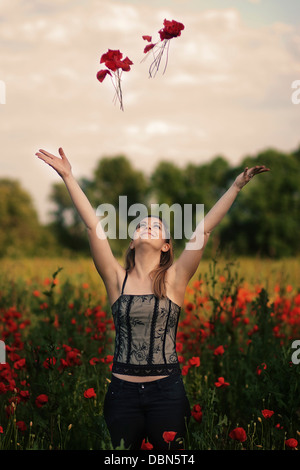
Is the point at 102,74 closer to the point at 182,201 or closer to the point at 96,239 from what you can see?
the point at 96,239

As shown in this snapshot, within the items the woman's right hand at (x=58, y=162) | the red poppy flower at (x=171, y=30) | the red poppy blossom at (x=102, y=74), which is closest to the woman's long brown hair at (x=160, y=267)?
the woman's right hand at (x=58, y=162)

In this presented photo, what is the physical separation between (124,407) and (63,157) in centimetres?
146

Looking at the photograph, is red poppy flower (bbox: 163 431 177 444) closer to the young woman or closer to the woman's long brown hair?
the young woman

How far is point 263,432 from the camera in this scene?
12.6 ft

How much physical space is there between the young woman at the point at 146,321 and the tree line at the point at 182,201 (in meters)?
24.8

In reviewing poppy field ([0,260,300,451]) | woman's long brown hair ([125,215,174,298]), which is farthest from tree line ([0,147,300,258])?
woman's long brown hair ([125,215,174,298])

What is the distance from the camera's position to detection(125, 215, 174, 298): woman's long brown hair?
298cm

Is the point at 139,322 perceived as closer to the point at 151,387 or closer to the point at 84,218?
the point at 151,387

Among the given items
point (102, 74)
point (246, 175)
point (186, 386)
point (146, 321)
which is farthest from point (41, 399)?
point (102, 74)

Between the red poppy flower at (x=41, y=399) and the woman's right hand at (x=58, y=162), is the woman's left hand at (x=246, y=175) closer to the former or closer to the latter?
the woman's right hand at (x=58, y=162)

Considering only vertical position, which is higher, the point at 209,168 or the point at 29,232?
the point at 209,168

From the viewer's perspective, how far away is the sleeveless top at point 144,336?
2869 millimetres

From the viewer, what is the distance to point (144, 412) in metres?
2.84
